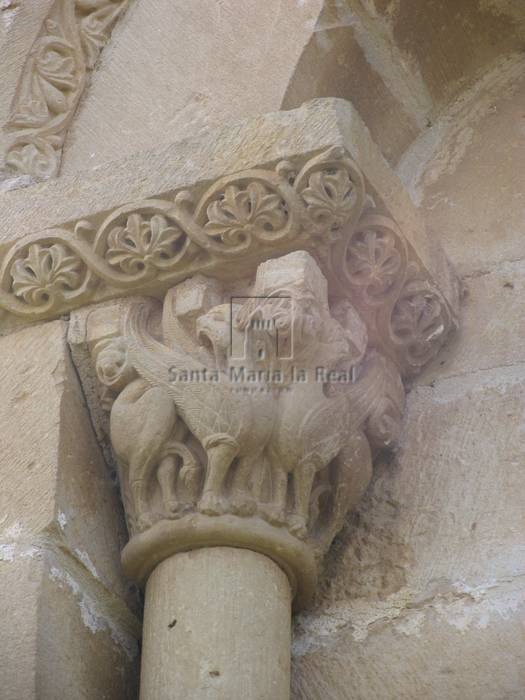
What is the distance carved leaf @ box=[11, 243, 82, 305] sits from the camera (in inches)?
102

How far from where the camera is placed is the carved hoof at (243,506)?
2.34m

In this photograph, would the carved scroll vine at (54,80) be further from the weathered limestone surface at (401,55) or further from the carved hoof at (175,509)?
the carved hoof at (175,509)

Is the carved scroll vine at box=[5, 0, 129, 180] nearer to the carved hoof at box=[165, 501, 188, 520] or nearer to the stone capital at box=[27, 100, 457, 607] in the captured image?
the stone capital at box=[27, 100, 457, 607]

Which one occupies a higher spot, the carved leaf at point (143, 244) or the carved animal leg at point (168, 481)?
the carved leaf at point (143, 244)

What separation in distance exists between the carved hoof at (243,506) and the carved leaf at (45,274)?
0.50 meters

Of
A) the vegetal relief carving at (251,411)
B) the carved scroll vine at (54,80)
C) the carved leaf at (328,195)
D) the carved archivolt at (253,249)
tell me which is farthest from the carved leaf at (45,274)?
the carved leaf at (328,195)

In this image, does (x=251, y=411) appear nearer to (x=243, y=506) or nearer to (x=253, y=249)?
(x=243, y=506)

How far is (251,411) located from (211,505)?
0.16 m

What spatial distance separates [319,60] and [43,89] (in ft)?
1.78

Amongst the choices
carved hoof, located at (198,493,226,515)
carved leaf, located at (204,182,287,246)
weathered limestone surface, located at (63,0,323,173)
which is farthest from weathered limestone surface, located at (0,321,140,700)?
weathered limestone surface, located at (63,0,323,173)

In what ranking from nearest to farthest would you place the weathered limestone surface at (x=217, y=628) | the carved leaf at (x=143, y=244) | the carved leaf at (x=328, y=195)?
1. the weathered limestone surface at (x=217, y=628)
2. the carved leaf at (x=328, y=195)
3. the carved leaf at (x=143, y=244)

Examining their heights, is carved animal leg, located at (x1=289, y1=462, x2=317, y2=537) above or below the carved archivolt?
below

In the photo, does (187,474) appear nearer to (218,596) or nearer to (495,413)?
(218,596)

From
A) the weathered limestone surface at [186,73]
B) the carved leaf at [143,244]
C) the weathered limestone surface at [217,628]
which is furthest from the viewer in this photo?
the weathered limestone surface at [186,73]
